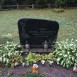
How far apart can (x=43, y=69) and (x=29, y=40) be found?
1.42m

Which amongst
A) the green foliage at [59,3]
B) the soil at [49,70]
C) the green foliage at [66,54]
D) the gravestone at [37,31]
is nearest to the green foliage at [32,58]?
the soil at [49,70]

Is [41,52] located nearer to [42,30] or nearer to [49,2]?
[42,30]

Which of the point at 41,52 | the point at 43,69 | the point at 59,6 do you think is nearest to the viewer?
the point at 43,69

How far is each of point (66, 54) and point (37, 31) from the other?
1.33 metres

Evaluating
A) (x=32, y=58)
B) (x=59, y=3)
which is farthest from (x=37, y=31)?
(x=59, y=3)

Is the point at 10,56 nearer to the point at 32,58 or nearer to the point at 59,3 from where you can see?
the point at 32,58

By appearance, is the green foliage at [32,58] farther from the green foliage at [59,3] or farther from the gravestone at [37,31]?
the green foliage at [59,3]

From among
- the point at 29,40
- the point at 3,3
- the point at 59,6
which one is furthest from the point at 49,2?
the point at 29,40

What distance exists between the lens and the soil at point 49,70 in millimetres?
5652

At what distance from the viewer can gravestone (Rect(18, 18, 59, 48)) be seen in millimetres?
6660

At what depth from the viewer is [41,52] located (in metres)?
6.65

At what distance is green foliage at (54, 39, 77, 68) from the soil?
0.16m

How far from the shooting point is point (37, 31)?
6750mm

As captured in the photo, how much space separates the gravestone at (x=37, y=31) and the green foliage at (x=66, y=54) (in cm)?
67
